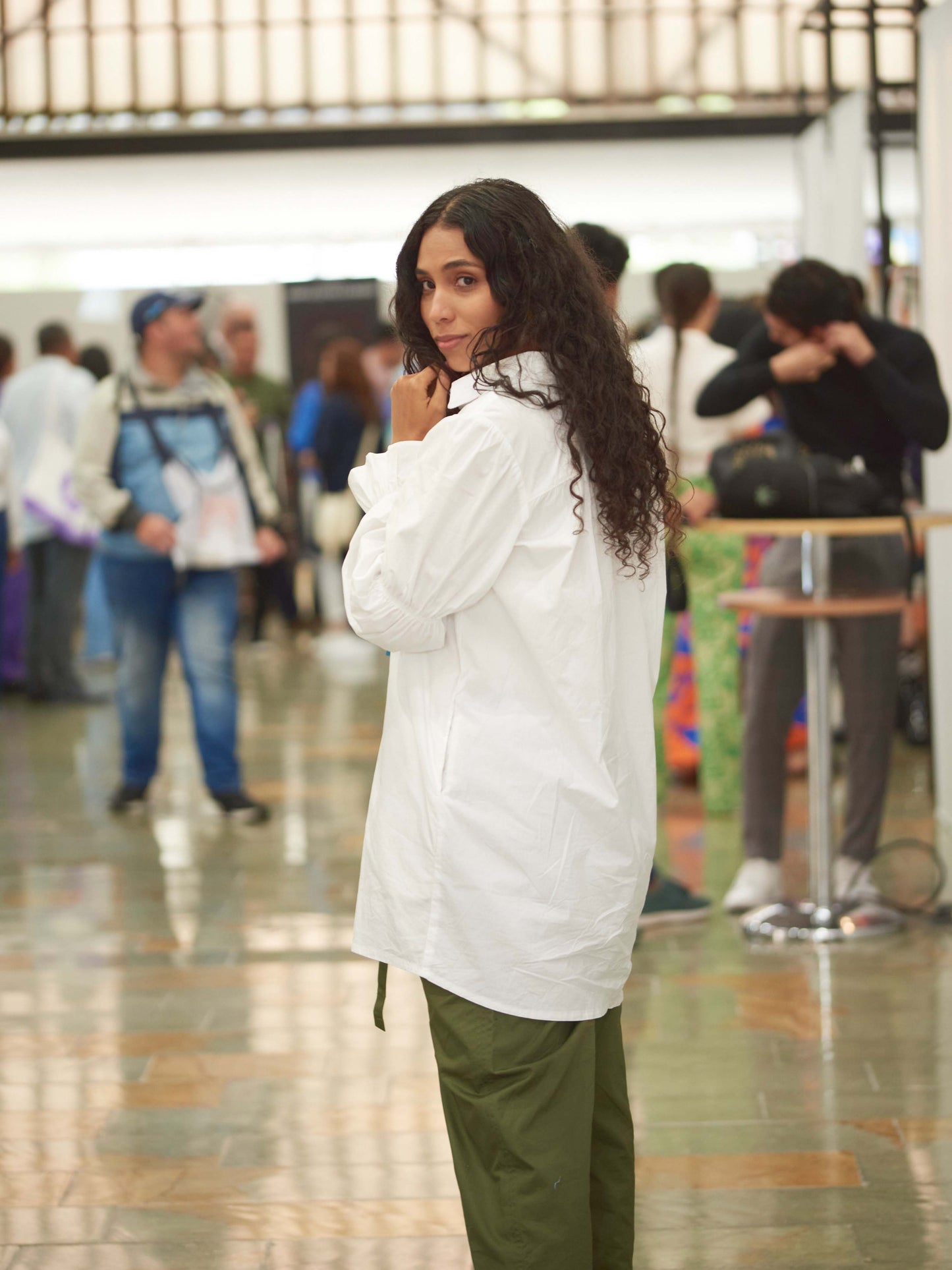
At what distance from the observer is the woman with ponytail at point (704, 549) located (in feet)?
15.3

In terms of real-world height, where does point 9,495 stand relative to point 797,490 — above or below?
above

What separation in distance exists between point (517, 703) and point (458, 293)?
423 millimetres

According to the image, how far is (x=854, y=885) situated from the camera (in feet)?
12.8

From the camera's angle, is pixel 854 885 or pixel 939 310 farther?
pixel 939 310

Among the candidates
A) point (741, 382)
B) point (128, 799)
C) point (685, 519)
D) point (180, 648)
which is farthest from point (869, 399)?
point (128, 799)

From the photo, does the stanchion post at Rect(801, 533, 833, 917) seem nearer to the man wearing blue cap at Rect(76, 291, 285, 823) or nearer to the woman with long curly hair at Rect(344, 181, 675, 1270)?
the man wearing blue cap at Rect(76, 291, 285, 823)

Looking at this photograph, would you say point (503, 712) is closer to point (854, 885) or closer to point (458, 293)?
point (458, 293)

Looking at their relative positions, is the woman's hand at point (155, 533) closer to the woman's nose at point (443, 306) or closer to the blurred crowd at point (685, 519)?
the blurred crowd at point (685, 519)

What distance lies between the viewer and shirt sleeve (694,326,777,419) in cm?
371

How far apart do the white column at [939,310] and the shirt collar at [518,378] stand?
9.46ft

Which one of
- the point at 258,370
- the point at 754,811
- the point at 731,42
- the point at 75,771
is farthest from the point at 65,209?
the point at 754,811

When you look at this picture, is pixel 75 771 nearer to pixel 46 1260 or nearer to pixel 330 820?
pixel 330 820

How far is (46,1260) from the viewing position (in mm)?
2311

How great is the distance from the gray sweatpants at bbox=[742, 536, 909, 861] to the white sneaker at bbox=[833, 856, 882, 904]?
0.03m
